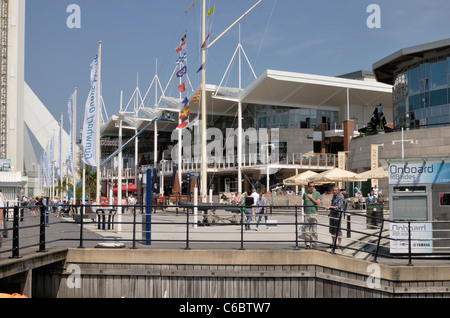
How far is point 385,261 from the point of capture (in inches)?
475

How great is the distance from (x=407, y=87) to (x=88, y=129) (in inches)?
957

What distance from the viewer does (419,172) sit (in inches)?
523

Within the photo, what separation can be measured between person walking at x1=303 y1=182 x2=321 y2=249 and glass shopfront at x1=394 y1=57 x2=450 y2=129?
22.7 meters

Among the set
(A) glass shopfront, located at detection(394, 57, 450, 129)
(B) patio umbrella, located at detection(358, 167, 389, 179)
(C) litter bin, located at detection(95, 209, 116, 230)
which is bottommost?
(C) litter bin, located at detection(95, 209, 116, 230)

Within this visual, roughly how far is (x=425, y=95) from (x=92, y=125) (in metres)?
23.4

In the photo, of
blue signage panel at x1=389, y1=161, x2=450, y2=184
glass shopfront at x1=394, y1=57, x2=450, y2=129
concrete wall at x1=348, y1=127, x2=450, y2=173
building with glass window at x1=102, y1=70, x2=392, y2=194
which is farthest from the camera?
building with glass window at x1=102, y1=70, x2=392, y2=194

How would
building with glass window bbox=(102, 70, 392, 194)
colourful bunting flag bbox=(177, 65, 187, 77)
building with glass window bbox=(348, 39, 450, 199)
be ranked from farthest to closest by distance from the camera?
1. building with glass window bbox=(102, 70, 392, 194)
2. building with glass window bbox=(348, 39, 450, 199)
3. colourful bunting flag bbox=(177, 65, 187, 77)

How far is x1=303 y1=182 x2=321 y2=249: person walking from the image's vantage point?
1280 cm

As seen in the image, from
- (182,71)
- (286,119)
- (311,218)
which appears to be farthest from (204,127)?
(286,119)

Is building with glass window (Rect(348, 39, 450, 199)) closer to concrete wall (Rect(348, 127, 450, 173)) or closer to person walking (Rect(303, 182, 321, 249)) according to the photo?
concrete wall (Rect(348, 127, 450, 173))

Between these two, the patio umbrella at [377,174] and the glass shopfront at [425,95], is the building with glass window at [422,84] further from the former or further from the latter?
the patio umbrella at [377,174]

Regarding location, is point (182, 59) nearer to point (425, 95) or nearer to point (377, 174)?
point (377, 174)

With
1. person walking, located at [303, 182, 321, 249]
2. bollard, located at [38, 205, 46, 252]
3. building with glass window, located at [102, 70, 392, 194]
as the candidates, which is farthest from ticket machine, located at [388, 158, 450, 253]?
building with glass window, located at [102, 70, 392, 194]
